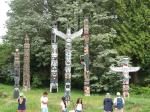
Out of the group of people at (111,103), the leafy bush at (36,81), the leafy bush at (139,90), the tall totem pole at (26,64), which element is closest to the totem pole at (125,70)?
the group of people at (111,103)

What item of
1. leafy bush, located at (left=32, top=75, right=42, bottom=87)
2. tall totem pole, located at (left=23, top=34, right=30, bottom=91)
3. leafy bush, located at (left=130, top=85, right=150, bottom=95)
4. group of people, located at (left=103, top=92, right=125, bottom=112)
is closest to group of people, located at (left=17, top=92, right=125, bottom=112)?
group of people, located at (left=103, top=92, right=125, bottom=112)

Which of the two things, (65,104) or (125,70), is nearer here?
(65,104)

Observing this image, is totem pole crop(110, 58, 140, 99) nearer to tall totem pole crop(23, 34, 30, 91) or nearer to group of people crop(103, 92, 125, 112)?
group of people crop(103, 92, 125, 112)

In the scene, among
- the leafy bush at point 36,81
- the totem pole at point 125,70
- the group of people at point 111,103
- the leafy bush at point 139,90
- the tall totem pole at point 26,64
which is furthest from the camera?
the leafy bush at point 36,81

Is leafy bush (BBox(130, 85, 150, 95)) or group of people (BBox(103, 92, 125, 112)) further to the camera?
leafy bush (BBox(130, 85, 150, 95))

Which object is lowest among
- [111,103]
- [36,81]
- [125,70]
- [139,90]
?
A: [111,103]

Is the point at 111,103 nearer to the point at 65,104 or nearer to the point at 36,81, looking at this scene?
the point at 65,104

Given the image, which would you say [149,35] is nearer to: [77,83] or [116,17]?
[116,17]

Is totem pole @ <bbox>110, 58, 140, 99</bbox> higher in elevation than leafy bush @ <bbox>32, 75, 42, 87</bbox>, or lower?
higher

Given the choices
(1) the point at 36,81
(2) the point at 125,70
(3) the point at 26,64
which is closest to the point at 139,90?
(2) the point at 125,70

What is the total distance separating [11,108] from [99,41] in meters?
13.7

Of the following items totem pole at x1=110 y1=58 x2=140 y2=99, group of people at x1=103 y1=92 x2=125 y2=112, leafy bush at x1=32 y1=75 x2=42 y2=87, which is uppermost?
totem pole at x1=110 y1=58 x2=140 y2=99

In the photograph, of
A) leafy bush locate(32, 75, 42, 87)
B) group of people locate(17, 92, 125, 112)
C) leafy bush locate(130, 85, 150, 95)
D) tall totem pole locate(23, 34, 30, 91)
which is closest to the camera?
group of people locate(17, 92, 125, 112)

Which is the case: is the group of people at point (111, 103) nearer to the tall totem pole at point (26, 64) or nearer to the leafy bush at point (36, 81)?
the tall totem pole at point (26, 64)
